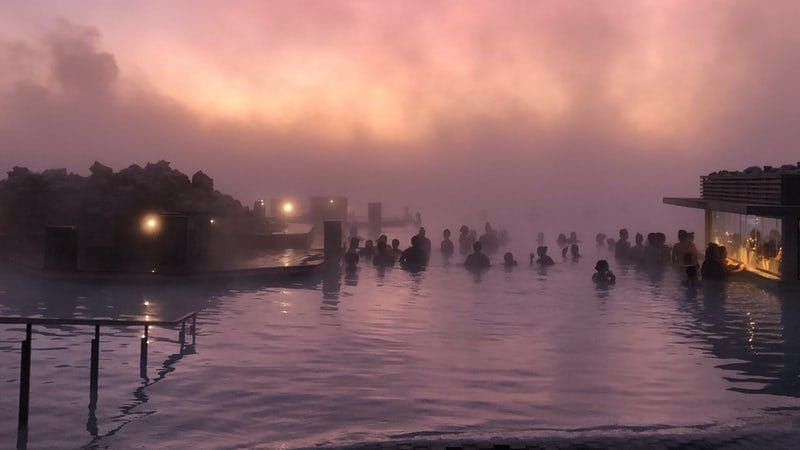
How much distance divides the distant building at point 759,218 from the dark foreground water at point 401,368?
2006 mm

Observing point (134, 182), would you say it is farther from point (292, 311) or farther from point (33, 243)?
point (292, 311)

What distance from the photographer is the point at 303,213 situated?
7612cm

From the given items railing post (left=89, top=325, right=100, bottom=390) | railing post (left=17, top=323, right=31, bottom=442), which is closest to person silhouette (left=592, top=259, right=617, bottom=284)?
railing post (left=89, top=325, right=100, bottom=390)

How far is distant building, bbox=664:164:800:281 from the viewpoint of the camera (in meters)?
26.8

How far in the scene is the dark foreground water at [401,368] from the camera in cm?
1104

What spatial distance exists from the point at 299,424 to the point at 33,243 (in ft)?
115

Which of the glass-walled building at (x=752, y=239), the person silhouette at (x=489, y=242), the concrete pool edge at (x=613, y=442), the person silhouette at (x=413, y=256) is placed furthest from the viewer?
the person silhouette at (x=489, y=242)

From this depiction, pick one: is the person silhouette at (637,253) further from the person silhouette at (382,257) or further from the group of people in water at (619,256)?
the person silhouette at (382,257)

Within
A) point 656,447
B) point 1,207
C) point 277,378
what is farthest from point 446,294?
point 1,207

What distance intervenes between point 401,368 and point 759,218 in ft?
70.1

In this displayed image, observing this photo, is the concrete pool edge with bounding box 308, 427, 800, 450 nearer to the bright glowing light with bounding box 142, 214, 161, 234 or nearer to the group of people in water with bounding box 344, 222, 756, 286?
the group of people in water with bounding box 344, 222, 756, 286

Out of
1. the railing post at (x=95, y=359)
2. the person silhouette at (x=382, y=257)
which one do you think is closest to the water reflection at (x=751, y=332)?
the railing post at (x=95, y=359)

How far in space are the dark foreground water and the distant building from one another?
2006 mm

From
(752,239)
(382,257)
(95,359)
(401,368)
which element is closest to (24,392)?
(95,359)
